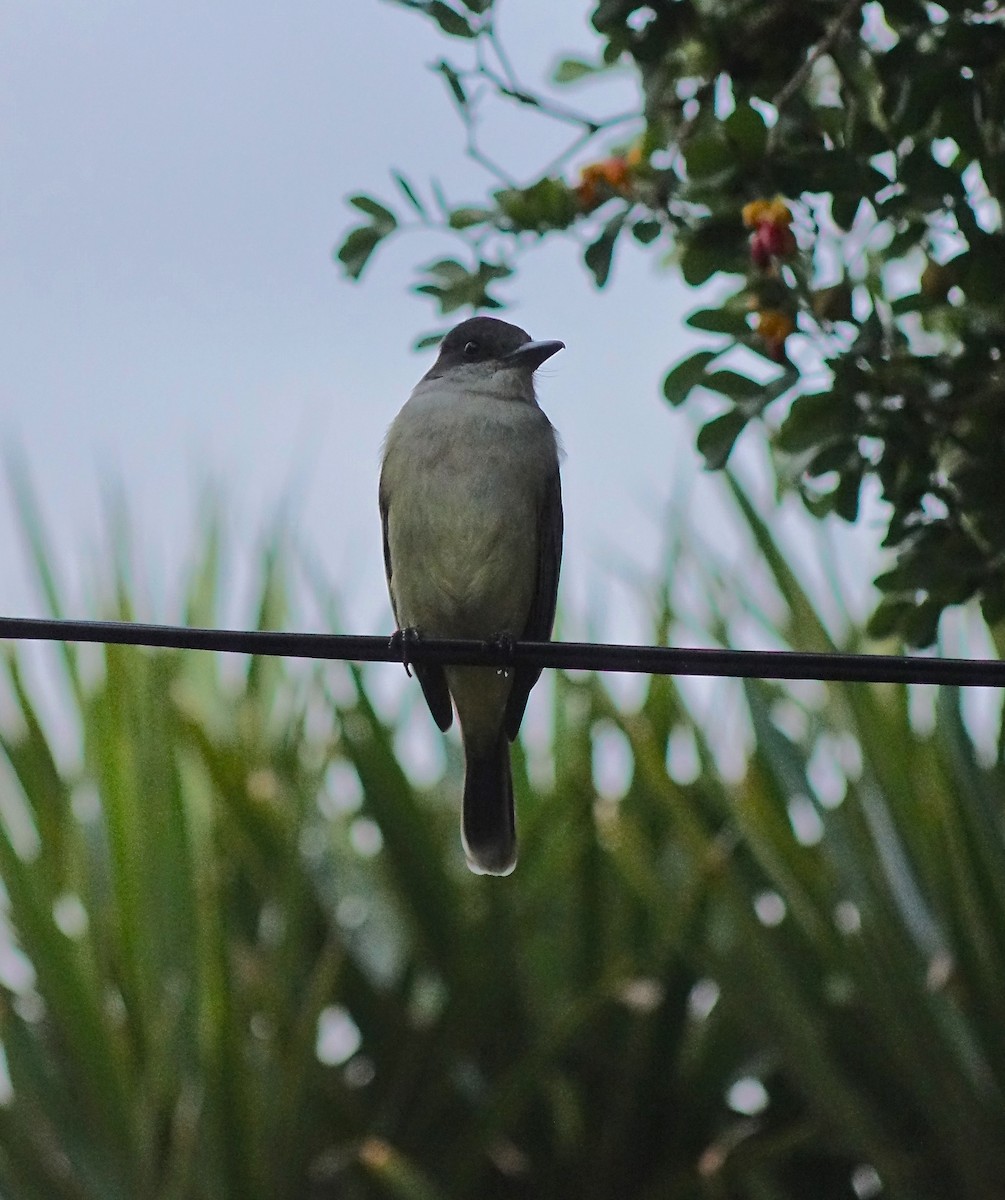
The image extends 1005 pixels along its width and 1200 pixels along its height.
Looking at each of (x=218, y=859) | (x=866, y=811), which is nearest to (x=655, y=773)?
(x=866, y=811)

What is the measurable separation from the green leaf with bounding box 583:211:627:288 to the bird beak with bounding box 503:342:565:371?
5.43 ft

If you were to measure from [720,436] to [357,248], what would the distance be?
949mm

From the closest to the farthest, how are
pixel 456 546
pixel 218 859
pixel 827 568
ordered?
pixel 456 546 → pixel 218 859 → pixel 827 568

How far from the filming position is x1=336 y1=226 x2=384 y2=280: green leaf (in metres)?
3.78

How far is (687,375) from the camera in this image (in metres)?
3.62

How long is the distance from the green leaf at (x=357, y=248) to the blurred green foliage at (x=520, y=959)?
230 centimetres

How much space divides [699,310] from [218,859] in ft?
10.2

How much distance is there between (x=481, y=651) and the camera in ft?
10.8

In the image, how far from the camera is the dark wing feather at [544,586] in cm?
508

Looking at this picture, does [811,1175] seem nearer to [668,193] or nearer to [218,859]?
[218,859]

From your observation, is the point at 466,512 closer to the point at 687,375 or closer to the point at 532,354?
the point at 532,354

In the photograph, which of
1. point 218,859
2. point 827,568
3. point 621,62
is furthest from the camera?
Result: point 827,568

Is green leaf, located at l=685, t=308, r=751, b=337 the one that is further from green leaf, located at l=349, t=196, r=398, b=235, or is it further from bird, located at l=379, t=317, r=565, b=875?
bird, located at l=379, t=317, r=565, b=875

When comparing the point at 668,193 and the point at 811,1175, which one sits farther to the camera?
the point at 811,1175
